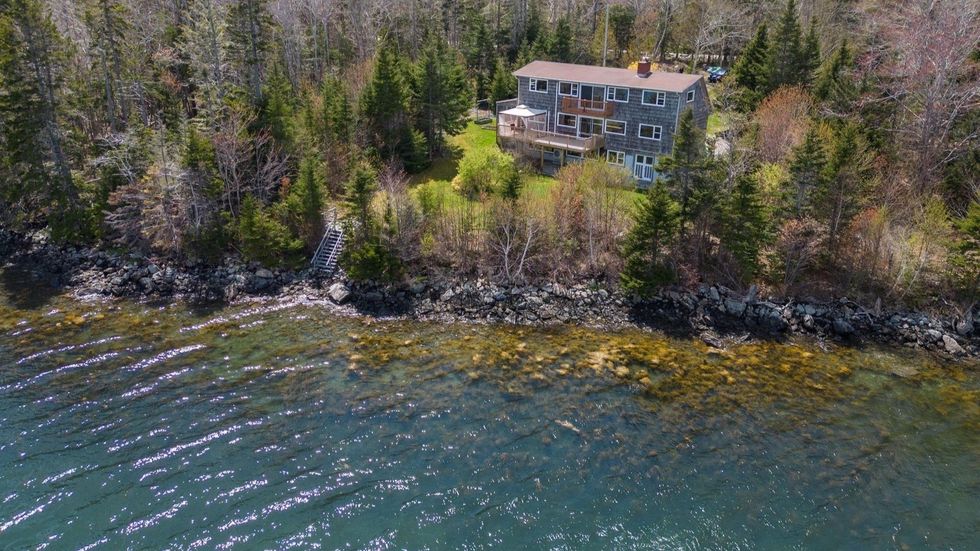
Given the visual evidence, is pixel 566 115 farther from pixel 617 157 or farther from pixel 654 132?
pixel 654 132

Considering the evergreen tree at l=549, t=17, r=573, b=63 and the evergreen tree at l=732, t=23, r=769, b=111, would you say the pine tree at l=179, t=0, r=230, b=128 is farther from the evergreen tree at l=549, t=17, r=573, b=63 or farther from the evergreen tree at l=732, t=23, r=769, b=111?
the evergreen tree at l=732, t=23, r=769, b=111

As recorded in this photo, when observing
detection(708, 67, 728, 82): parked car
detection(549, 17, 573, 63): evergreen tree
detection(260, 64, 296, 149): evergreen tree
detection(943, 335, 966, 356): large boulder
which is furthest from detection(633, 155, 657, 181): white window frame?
detection(708, 67, 728, 82): parked car

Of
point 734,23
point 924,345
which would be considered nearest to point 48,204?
point 924,345

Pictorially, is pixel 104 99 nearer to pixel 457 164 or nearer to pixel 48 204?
pixel 48 204

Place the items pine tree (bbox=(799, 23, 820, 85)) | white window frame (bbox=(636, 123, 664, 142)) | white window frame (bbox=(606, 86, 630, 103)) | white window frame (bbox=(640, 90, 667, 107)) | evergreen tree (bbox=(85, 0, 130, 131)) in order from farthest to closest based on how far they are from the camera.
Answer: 1. pine tree (bbox=(799, 23, 820, 85))
2. white window frame (bbox=(606, 86, 630, 103))
3. white window frame (bbox=(636, 123, 664, 142))
4. white window frame (bbox=(640, 90, 667, 107))
5. evergreen tree (bbox=(85, 0, 130, 131))

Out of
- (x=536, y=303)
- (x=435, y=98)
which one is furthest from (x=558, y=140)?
(x=536, y=303)

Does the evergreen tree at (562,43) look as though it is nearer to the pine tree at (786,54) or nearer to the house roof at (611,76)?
the house roof at (611,76)
